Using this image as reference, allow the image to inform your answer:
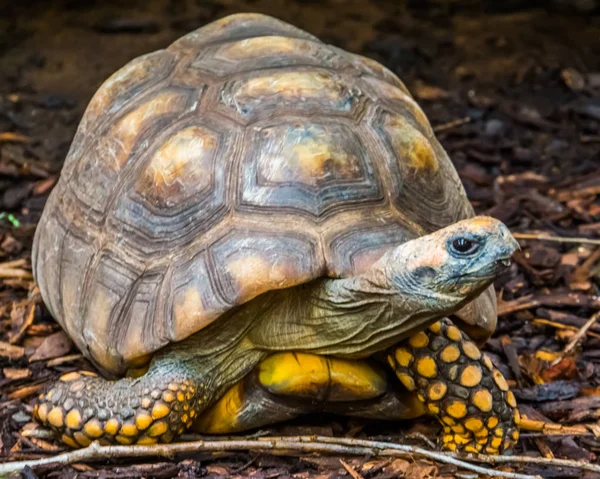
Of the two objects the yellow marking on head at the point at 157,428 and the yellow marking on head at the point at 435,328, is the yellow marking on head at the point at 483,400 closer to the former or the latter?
the yellow marking on head at the point at 435,328

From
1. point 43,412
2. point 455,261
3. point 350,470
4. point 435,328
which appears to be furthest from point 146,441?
point 455,261

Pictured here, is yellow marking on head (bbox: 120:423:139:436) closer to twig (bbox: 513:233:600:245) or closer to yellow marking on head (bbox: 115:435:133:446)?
yellow marking on head (bbox: 115:435:133:446)

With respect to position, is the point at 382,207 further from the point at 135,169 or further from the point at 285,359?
the point at 135,169

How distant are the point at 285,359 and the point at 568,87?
433 cm

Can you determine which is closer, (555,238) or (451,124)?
(555,238)

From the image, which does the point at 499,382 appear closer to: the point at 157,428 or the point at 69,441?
the point at 157,428

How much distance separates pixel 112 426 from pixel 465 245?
4.74ft

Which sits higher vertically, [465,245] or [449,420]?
[465,245]

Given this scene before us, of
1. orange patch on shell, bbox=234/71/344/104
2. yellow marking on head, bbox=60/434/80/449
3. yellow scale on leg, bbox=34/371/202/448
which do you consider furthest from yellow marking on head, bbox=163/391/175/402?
orange patch on shell, bbox=234/71/344/104

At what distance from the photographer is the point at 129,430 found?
3.03m

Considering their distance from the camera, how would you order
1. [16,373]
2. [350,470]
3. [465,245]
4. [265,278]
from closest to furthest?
[465,245] < [265,278] < [350,470] < [16,373]

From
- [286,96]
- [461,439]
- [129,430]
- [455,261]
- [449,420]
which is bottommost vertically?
[461,439]

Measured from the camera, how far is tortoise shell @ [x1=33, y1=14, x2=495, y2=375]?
2.91 meters

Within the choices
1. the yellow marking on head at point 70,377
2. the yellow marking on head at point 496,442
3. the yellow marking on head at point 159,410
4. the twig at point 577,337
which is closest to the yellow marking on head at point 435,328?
the yellow marking on head at point 496,442
